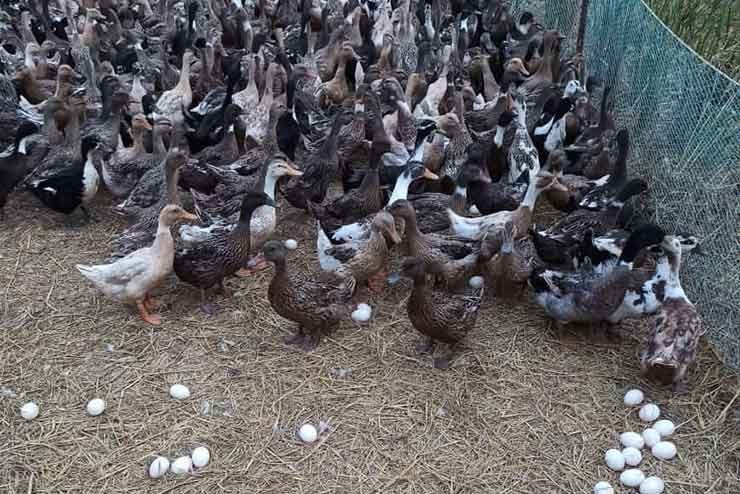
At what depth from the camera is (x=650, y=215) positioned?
246 inches

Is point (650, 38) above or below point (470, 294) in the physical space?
above

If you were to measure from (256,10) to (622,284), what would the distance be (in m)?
Answer: 8.88

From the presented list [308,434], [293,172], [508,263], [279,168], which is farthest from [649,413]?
[279,168]

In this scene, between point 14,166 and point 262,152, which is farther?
point 262,152

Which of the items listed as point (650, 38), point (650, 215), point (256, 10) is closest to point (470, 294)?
point (650, 215)

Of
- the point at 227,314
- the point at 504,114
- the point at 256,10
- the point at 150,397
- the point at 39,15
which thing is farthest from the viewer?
the point at 256,10

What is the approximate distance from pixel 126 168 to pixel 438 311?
3.60 metres

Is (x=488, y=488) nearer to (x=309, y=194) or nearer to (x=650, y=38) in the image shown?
(x=309, y=194)

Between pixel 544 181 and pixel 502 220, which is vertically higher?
pixel 544 181

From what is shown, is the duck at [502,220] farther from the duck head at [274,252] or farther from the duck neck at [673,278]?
the duck head at [274,252]

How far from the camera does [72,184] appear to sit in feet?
19.7

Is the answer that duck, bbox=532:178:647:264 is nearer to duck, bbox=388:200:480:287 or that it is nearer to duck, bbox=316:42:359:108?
duck, bbox=388:200:480:287

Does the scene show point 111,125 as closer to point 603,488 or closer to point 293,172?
point 293,172

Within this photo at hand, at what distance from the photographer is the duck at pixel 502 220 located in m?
5.52
